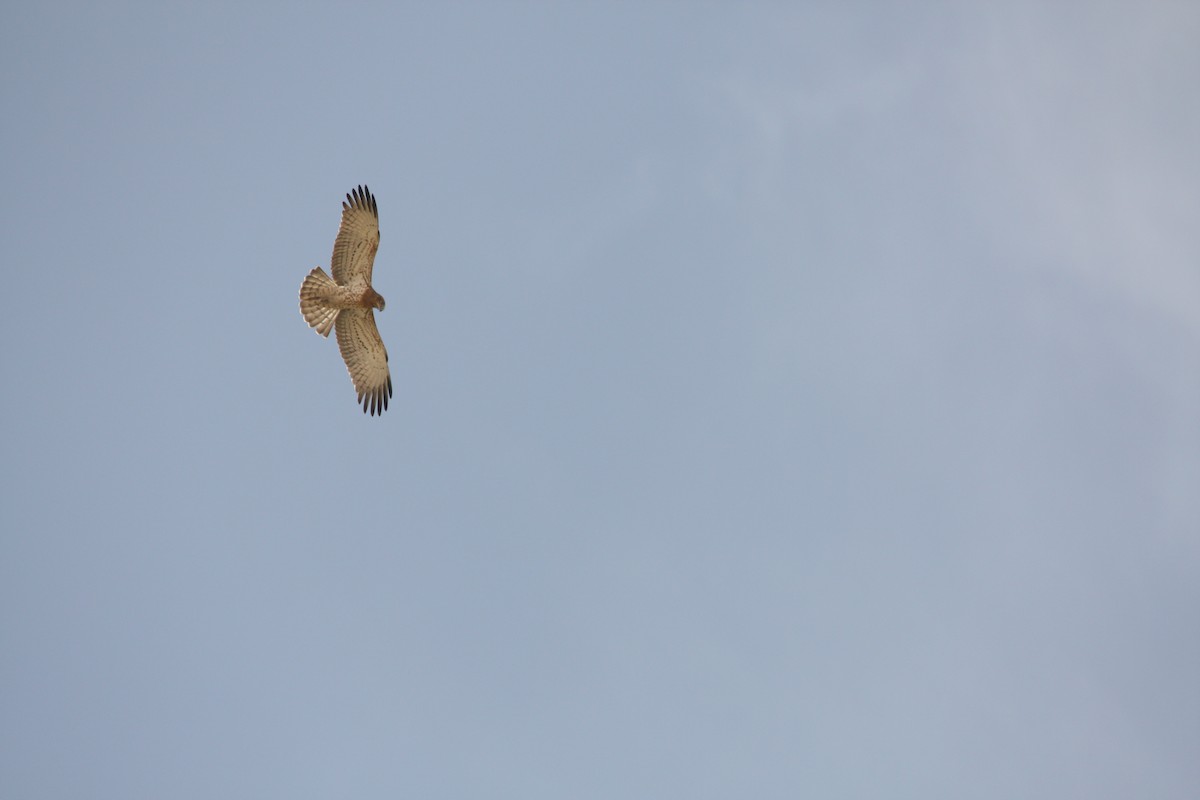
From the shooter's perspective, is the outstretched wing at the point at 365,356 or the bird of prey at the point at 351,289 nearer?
the bird of prey at the point at 351,289

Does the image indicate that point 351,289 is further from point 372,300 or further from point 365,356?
point 365,356

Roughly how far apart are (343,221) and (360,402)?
3966 millimetres

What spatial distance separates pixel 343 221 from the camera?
27.6 meters

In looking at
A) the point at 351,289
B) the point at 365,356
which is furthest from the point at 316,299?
the point at 365,356

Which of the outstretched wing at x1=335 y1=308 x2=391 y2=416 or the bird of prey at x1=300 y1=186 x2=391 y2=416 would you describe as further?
the outstretched wing at x1=335 y1=308 x2=391 y2=416

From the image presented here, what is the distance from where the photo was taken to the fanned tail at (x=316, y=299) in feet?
92.0

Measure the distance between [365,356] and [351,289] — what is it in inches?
74.8

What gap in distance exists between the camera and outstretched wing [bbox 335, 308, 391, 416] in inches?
1136

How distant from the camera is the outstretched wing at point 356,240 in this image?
90.2 ft

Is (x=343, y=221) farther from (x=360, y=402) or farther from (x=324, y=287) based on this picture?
(x=360, y=402)

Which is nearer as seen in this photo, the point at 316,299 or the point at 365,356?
the point at 316,299

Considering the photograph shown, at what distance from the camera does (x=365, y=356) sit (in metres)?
29.5

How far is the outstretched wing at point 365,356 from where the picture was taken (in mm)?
28844

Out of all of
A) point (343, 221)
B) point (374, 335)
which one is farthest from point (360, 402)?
point (343, 221)
